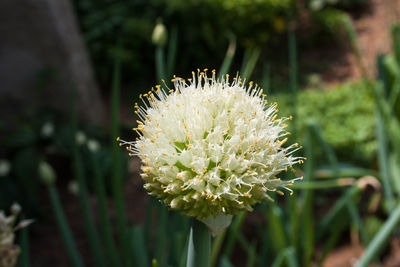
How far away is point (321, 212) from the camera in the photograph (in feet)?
8.69

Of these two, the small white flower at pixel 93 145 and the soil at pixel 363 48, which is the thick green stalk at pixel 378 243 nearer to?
the small white flower at pixel 93 145

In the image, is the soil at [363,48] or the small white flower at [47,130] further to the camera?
the soil at [363,48]

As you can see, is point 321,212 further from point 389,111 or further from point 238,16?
point 238,16

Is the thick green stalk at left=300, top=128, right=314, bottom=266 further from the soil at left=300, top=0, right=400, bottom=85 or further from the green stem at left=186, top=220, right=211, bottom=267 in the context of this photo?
the soil at left=300, top=0, right=400, bottom=85

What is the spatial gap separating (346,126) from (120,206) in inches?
91.3

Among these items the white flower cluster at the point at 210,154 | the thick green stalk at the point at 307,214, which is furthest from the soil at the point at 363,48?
the white flower cluster at the point at 210,154

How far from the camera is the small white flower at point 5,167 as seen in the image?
2409 mm

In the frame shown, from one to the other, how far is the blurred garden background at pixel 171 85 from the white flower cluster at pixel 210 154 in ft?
1.25

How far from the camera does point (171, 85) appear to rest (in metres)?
1.71

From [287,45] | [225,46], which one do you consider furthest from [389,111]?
[287,45]

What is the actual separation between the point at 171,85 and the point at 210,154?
111cm

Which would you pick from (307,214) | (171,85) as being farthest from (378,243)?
(171,85)

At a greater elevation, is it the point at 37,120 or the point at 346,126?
the point at 37,120

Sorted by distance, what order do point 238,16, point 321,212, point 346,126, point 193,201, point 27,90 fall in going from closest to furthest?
point 193,201, point 321,212, point 27,90, point 346,126, point 238,16
